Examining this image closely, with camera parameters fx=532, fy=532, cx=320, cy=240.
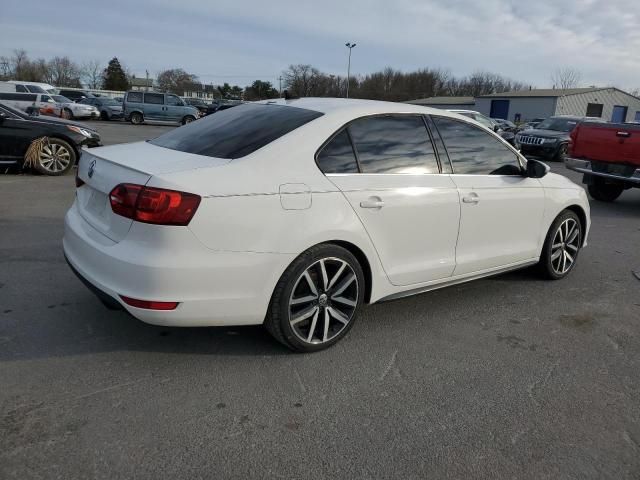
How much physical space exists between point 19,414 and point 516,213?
12.2ft

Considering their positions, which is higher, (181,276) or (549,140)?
(549,140)

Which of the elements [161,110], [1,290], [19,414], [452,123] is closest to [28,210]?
[1,290]

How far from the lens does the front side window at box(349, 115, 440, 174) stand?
3521 millimetres

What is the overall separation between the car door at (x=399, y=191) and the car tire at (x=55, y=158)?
8.57 meters

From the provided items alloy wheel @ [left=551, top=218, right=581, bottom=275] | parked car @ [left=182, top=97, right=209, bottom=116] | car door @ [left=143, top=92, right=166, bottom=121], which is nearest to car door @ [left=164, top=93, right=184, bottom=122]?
car door @ [left=143, top=92, right=166, bottom=121]

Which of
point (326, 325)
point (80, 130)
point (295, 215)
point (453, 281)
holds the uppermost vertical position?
point (295, 215)

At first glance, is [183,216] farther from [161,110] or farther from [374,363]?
[161,110]

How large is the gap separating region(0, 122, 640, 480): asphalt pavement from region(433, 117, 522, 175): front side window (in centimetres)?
112

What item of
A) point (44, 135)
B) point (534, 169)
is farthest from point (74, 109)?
point (534, 169)

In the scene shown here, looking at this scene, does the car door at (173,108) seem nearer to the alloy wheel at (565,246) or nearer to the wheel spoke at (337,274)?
the alloy wheel at (565,246)

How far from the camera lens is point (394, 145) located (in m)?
3.69

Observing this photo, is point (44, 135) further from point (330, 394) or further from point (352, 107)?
point (330, 394)

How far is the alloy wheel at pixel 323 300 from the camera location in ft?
10.6

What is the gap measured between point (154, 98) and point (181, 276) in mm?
31130
